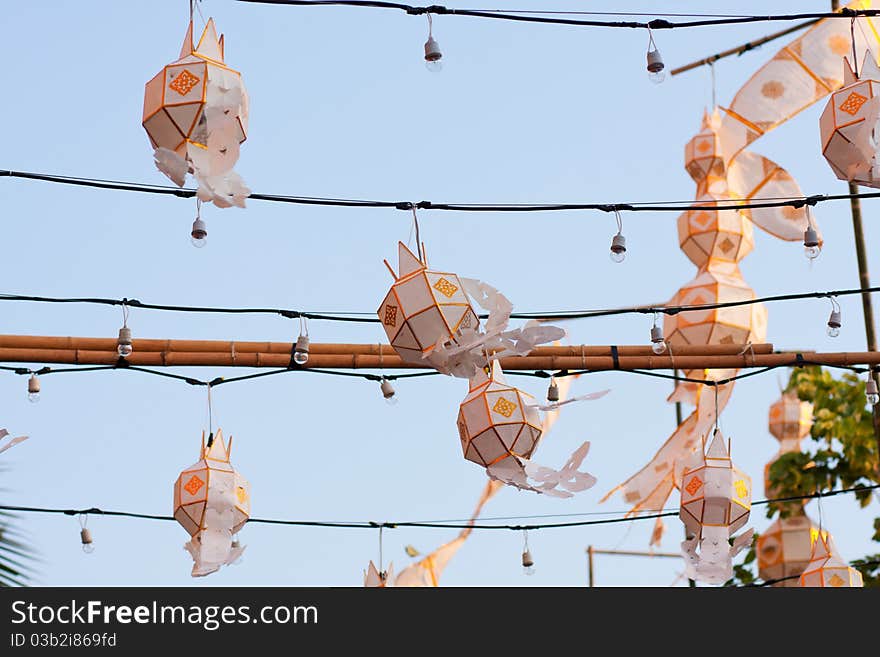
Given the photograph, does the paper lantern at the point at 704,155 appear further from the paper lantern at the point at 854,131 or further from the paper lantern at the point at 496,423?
the paper lantern at the point at 496,423

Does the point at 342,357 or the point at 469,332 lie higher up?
the point at 342,357

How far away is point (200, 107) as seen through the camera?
6.70m

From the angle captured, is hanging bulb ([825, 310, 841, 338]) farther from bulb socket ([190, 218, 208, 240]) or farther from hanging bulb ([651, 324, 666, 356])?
bulb socket ([190, 218, 208, 240])

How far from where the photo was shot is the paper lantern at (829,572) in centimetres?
1124

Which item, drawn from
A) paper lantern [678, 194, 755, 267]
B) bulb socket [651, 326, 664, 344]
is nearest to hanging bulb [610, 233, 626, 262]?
bulb socket [651, 326, 664, 344]

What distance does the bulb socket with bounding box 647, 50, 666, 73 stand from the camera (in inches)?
275

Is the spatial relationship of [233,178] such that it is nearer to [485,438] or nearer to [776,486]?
[485,438]

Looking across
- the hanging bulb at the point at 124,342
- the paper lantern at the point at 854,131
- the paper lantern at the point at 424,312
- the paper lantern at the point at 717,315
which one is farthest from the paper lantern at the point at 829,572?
the hanging bulb at the point at 124,342

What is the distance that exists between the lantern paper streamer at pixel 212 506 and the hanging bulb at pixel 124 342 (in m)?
1.15

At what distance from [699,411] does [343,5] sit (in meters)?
7.36

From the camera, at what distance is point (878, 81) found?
7785 mm

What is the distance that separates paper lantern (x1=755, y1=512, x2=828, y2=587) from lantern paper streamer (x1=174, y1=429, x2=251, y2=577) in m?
7.23
